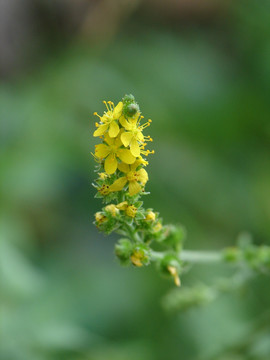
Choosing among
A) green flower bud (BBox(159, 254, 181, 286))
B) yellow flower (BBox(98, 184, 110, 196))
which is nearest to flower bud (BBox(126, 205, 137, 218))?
yellow flower (BBox(98, 184, 110, 196))

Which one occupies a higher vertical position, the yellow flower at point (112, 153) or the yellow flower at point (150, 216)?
the yellow flower at point (112, 153)

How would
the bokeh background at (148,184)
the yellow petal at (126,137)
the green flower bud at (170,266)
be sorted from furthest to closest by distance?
the bokeh background at (148,184) → the green flower bud at (170,266) → the yellow petal at (126,137)

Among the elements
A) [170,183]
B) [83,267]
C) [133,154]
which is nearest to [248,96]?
[170,183]

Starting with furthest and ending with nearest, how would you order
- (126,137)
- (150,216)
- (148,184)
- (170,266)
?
(148,184) → (170,266) → (150,216) → (126,137)

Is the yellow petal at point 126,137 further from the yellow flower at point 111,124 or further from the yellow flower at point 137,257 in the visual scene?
the yellow flower at point 137,257

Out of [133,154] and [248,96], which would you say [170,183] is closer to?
[248,96]

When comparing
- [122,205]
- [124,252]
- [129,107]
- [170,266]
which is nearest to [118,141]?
[129,107]

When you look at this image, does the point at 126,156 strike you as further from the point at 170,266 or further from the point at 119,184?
the point at 170,266

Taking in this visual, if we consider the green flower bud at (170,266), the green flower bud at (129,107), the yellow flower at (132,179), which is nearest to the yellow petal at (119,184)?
the yellow flower at (132,179)
